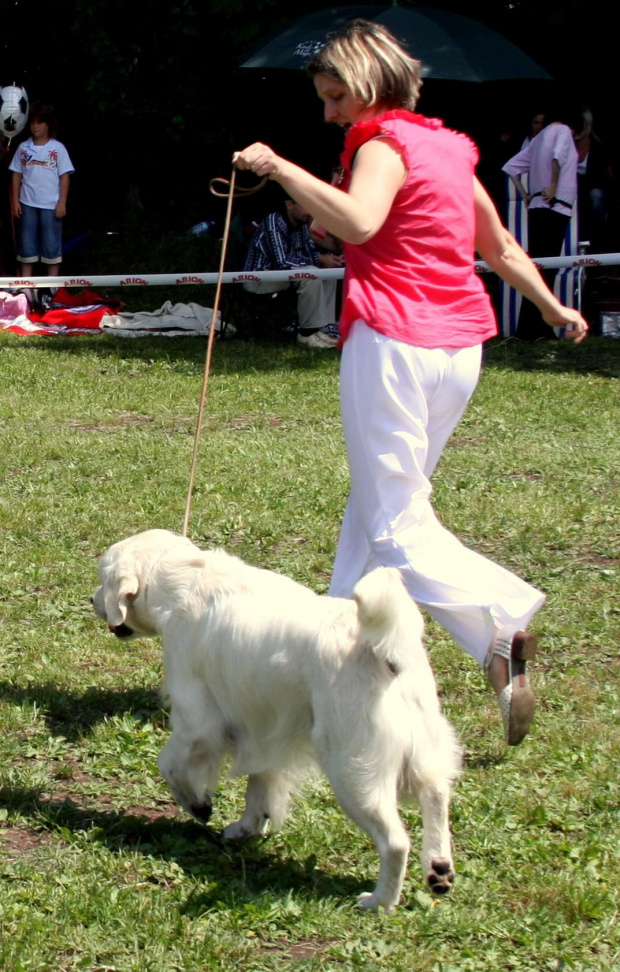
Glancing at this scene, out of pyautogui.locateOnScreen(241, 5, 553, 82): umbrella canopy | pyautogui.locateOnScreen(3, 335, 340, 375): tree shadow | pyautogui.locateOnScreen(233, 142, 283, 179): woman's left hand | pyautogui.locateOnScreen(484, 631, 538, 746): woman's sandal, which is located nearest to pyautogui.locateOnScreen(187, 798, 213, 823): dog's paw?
pyautogui.locateOnScreen(484, 631, 538, 746): woman's sandal

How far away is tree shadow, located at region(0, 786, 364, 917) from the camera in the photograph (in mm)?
3240

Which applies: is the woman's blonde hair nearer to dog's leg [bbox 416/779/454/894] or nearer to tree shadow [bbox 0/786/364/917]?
dog's leg [bbox 416/779/454/894]

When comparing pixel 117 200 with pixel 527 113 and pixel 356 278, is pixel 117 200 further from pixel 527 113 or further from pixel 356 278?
pixel 356 278

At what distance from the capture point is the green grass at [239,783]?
3027 millimetres

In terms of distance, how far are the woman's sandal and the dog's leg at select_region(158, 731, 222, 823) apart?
0.91 metres

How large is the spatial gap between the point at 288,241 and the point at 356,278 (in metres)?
9.40

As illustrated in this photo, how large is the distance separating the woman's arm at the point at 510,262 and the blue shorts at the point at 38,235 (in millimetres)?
11230

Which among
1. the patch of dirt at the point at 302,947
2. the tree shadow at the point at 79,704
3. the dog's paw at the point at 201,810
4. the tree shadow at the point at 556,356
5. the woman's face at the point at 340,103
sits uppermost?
the woman's face at the point at 340,103

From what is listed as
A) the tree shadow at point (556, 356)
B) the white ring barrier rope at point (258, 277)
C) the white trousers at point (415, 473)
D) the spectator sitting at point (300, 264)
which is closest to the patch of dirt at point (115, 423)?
the white ring barrier rope at point (258, 277)

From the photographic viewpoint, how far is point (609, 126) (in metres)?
17.3

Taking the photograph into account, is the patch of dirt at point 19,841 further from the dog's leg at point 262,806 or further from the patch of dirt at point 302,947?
the patch of dirt at point 302,947

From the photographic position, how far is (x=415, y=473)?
3.68 m

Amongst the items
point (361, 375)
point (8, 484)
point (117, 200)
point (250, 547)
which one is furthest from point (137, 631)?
point (117, 200)

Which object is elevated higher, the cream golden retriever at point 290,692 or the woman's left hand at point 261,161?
the woman's left hand at point 261,161
